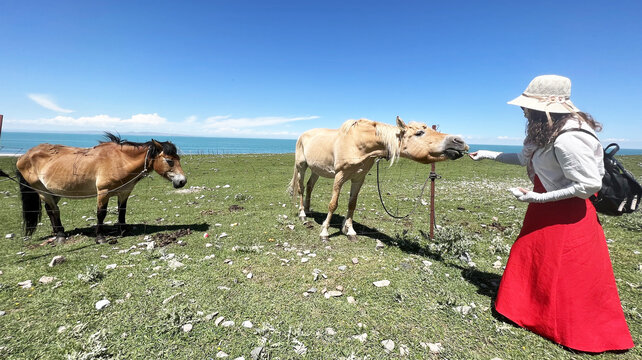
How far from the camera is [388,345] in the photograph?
3.29 meters

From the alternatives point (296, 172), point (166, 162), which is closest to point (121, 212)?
point (166, 162)

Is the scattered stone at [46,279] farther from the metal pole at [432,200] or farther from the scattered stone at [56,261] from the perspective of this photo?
the metal pole at [432,200]

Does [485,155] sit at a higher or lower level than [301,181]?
higher

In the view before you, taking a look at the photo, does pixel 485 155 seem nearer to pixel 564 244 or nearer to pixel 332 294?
pixel 564 244

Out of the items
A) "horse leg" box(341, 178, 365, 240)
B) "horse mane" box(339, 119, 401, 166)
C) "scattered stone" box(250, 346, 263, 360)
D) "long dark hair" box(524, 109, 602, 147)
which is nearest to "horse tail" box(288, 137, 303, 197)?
"horse leg" box(341, 178, 365, 240)

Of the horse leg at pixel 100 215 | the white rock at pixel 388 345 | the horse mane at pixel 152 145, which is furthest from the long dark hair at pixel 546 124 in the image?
the horse leg at pixel 100 215

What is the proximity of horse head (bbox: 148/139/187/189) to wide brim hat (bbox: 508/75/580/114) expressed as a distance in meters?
7.49

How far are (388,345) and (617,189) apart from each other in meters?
3.57

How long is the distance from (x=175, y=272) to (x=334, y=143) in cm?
482

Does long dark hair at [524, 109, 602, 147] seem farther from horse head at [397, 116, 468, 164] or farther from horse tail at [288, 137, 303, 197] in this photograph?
horse tail at [288, 137, 303, 197]

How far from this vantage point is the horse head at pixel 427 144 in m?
4.63

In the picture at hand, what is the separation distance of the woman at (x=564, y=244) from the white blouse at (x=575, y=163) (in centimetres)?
1

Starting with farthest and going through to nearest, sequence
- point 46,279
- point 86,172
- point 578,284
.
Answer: point 86,172 → point 46,279 → point 578,284

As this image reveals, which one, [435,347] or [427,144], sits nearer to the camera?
[435,347]
